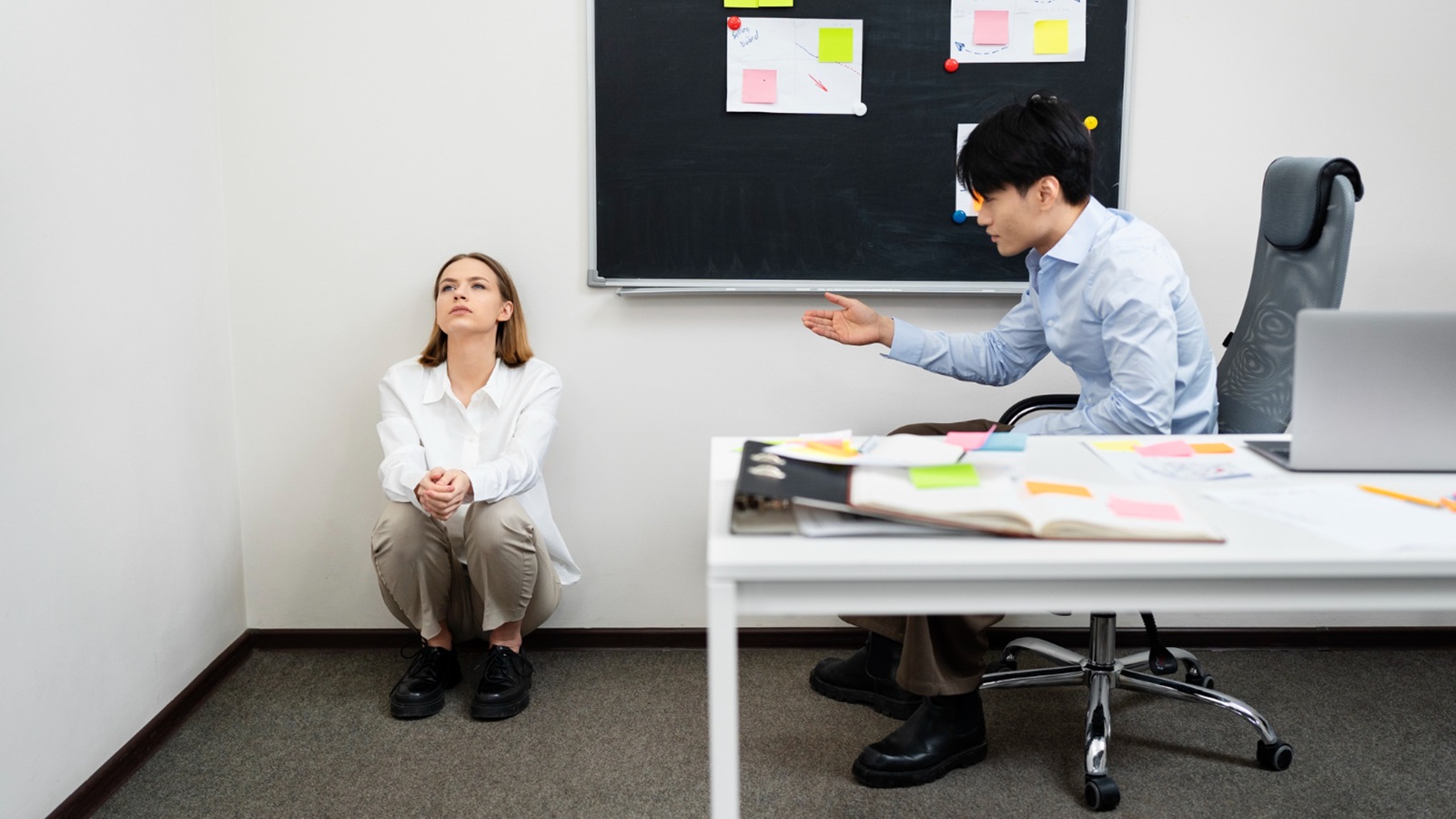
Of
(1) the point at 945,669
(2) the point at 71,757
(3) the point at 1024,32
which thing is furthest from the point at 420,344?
(3) the point at 1024,32

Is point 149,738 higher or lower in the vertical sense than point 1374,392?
lower

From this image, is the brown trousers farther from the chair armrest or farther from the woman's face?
the woman's face

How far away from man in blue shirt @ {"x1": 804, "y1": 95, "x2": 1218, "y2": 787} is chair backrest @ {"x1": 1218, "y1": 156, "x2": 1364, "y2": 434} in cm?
12

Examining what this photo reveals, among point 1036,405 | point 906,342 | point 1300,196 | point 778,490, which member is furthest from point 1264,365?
point 778,490

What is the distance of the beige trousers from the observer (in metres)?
2.21

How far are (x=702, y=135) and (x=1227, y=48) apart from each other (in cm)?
127

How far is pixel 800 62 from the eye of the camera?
2.37 meters

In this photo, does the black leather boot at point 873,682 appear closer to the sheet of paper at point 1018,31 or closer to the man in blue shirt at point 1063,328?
the man in blue shirt at point 1063,328

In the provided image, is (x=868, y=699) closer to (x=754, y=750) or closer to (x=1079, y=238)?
(x=754, y=750)

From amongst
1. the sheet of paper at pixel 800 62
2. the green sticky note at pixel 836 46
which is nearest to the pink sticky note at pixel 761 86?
the sheet of paper at pixel 800 62

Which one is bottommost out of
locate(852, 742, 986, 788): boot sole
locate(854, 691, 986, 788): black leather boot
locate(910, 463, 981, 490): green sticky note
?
locate(852, 742, 986, 788): boot sole

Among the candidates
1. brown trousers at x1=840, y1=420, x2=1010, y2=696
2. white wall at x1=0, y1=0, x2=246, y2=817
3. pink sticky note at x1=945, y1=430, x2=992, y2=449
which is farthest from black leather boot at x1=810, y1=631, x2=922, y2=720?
white wall at x1=0, y1=0, x2=246, y2=817

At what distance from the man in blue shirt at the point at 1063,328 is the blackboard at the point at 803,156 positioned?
397 millimetres

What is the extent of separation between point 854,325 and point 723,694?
1.21 m
